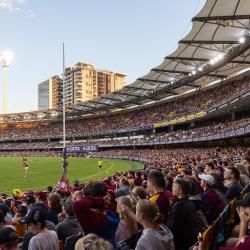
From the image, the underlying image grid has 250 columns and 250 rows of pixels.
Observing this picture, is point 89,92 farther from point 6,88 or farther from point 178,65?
point 178,65

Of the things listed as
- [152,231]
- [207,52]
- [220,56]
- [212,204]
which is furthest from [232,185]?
[220,56]

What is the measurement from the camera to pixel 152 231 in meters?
3.82

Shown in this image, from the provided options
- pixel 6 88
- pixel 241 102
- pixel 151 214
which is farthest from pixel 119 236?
pixel 6 88

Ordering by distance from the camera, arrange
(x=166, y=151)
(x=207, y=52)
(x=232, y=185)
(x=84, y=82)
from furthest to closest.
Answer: (x=84, y=82) → (x=166, y=151) → (x=207, y=52) → (x=232, y=185)

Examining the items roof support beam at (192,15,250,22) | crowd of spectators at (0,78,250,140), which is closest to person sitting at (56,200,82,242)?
roof support beam at (192,15,250,22)

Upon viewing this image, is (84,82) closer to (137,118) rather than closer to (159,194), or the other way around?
(137,118)

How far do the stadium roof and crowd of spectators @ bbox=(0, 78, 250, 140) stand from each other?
3128 mm

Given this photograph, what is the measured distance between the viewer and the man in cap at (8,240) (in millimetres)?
3535

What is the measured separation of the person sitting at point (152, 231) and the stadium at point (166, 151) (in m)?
0.01

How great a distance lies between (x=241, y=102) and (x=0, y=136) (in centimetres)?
9137

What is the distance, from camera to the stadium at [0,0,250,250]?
4.50m

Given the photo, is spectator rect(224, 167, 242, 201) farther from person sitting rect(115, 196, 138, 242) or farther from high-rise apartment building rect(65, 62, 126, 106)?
high-rise apartment building rect(65, 62, 126, 106)

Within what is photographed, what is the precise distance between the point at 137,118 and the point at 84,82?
347ft

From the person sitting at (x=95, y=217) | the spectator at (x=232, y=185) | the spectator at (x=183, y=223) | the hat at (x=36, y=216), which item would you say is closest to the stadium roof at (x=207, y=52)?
the spectator at (x=232, y=185)
